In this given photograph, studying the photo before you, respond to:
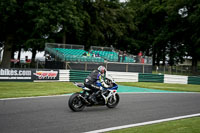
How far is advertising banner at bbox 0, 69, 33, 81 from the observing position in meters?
17.6

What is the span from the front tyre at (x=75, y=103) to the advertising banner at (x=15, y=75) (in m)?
10.6

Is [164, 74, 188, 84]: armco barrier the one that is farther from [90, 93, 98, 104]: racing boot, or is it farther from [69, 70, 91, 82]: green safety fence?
[90, 93, 98, 104]: racing boot

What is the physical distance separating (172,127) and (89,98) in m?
3.23

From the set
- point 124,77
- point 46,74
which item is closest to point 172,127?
point 46,74

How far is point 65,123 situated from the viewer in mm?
6805

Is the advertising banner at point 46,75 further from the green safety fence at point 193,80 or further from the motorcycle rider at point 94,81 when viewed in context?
the green safety fence at point 193,80

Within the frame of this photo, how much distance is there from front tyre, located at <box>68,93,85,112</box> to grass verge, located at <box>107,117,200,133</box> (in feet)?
8.81

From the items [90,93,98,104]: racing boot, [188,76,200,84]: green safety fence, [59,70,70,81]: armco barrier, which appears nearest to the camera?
[90,93,98,104]: racing boot

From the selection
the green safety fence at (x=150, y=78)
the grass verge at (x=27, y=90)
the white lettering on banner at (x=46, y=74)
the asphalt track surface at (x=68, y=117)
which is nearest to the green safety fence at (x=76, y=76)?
the white lettering on banner at (x=46, y=74)

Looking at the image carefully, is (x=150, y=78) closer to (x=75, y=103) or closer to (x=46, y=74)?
(x=46, y=74)

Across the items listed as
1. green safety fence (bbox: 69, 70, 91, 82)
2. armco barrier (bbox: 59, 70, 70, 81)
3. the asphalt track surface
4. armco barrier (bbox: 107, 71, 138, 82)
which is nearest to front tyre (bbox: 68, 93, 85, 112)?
the asphalt track surface

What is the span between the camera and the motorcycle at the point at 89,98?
8.54 meters

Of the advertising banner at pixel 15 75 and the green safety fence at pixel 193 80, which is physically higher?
the advertising banner at pixel 15 75

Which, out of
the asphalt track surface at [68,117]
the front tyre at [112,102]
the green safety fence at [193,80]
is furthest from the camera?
the green safety fence at [193,80]
